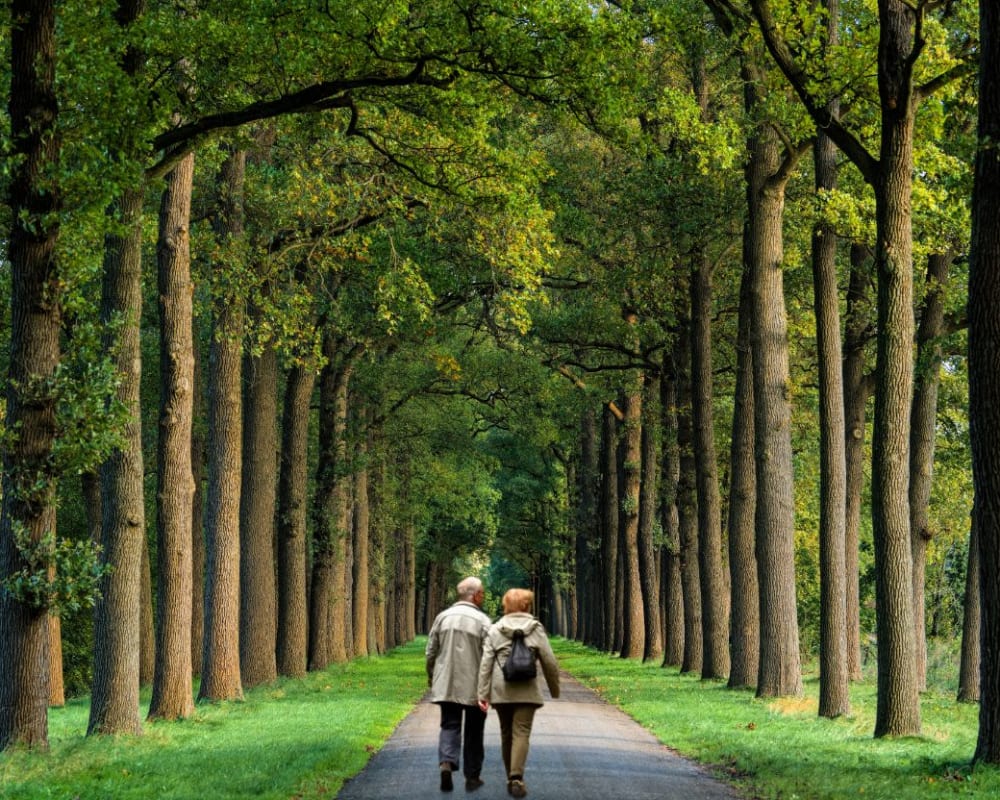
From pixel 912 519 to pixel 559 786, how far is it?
15.0 metres

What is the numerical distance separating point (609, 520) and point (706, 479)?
17.6 m

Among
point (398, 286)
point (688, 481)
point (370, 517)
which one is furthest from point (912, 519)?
point (370, 517)

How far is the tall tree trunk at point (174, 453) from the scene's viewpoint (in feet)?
61.1

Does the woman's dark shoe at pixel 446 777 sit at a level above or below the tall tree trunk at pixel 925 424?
below

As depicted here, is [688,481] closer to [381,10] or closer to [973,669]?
[973,669]

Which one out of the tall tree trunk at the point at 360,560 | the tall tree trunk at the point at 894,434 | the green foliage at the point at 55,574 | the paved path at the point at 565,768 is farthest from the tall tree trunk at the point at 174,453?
the tall tree trunk at the point at 360,560

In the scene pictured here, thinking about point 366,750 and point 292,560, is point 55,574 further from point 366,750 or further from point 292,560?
point 292,560

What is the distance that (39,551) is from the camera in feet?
45.1

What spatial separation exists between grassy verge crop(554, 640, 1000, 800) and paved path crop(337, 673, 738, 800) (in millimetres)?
485

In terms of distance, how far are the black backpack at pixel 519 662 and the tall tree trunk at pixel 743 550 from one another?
14.8m

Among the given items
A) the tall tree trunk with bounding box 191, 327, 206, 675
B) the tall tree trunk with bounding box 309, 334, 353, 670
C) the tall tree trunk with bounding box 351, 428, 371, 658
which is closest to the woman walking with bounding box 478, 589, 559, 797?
the tall tree trunk with bounding box 191, 327, 206, 675

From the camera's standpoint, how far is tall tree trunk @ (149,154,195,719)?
61.1 feet

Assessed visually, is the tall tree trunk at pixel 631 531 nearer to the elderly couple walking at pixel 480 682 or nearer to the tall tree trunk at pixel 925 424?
the tall tree trunk at pixel 925 424

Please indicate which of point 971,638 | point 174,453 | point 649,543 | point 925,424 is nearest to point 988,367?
point 174,453
